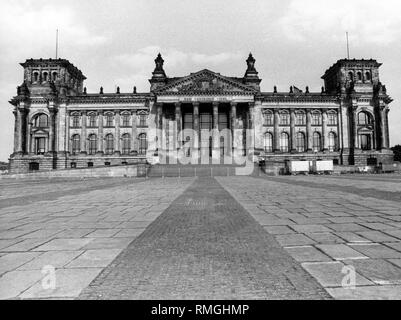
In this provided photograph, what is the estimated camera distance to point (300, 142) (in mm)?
58219

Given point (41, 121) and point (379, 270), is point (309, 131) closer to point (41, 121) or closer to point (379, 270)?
point (41, 121)

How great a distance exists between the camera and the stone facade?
5538 cm

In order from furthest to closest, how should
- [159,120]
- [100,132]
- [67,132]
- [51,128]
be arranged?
1. [100,132]
2. [67,132]
3. [51,128]
4. [159,120]

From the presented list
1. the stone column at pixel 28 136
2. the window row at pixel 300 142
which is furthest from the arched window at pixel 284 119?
the stone column at pixel 28 136

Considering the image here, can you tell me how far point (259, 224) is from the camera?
5.72 m

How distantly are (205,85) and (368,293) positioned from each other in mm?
52312

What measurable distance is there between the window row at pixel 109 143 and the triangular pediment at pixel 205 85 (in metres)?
10.3

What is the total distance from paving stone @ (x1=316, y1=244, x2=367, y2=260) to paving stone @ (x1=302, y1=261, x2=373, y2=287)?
298 mm

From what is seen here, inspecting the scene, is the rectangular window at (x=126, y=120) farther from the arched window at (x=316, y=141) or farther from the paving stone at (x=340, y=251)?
A: the paving stone at (x=340, y=251)

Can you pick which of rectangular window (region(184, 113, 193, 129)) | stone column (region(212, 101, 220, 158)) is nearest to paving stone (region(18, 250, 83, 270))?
stone column (region(212, 101, 220, 158))

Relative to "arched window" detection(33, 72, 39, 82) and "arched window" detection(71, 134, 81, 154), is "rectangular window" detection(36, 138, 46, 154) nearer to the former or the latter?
"arched window" detection(71, 134, 81, 154)

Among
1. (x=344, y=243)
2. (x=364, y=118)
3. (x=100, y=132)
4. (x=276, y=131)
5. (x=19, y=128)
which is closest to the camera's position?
(x=344, y=243)

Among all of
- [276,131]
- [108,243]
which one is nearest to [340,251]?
[108,243]
